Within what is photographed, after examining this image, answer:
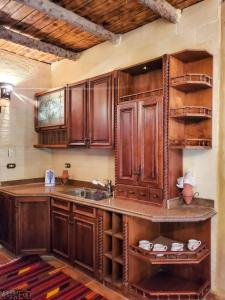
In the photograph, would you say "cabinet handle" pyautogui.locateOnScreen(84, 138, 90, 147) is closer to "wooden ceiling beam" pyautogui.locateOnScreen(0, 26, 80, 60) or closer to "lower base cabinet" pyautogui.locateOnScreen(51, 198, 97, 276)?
"lower base cabinet" pyautogui.locateOnScreen(51, 198, 97, 276)

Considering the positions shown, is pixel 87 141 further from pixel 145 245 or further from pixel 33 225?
pixel 145 245

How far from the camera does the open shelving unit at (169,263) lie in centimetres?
218

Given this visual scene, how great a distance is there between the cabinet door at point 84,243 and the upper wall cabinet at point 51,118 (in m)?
1.21

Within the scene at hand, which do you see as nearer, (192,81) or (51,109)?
(192,81)

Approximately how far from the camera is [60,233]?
120 inches

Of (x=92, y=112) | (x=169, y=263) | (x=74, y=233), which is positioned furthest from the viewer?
(x=92, y=112)

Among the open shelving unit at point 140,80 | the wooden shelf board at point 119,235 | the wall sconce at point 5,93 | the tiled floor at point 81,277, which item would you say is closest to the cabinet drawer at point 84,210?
the wooden shelf board at point 119,235

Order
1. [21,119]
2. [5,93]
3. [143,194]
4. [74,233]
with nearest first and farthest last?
[143,194] → [74,233] → [5,93] → [21,119]

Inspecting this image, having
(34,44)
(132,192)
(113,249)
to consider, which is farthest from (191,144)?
(34,44)

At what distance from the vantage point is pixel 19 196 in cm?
312

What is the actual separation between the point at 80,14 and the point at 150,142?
1.57 metres

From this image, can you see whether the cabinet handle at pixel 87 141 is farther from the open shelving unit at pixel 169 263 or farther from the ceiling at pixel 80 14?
the ceiling at pixel 80 14

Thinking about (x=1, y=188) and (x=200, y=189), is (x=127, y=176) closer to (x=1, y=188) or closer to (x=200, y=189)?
(x=200, y=189)

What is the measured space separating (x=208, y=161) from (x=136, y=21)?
1.74m
